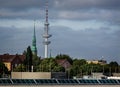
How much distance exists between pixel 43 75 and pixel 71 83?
26.3m

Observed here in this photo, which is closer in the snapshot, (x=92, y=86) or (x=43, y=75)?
(x=92, y=86)

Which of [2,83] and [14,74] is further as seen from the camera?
[14,74]

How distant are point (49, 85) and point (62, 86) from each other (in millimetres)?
1884

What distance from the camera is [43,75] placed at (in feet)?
355

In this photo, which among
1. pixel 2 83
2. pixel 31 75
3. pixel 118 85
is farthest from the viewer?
pixel 31 75

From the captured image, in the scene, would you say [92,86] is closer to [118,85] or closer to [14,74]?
[118,85]

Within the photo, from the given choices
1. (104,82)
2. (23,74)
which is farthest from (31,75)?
(104,82)

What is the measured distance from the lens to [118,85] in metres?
85.0

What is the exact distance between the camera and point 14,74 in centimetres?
11431

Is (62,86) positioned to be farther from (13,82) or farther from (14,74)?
(14,74)

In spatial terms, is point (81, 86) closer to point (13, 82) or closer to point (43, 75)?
point (13, 82)

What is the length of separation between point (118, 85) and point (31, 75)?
26911 millimetres

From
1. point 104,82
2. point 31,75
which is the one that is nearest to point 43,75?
point 31,75

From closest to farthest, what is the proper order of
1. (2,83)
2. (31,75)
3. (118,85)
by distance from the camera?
(2,83) < (118,85) < (31,75)
